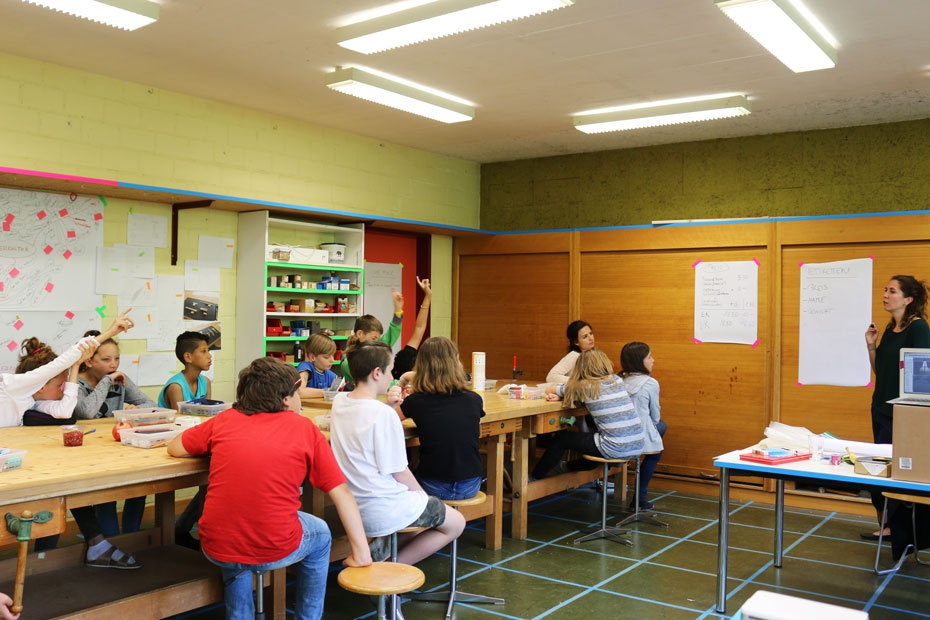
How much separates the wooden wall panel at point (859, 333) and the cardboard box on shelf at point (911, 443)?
2.71 metres

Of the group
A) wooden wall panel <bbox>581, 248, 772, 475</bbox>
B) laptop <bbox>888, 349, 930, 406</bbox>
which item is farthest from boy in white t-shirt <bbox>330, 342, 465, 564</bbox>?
wooden wall panel <bbox>581, 248, 772, 475</bbox>

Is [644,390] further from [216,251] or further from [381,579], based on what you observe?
[216,251]

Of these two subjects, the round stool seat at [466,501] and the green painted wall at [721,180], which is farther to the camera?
the green painted wall at [721,180]

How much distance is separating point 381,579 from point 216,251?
12.9ft

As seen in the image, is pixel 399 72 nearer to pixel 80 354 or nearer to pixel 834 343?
pixel 80 354

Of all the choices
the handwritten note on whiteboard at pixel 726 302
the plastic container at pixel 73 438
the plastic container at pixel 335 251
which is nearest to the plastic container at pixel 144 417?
the plastic container at pixel 73 438

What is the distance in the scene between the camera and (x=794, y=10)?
4.09 meters

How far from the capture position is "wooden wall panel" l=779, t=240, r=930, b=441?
6087 millimetres

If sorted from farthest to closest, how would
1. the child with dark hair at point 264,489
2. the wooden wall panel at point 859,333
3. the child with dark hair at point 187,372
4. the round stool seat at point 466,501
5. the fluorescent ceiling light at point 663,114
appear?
1. the wooden wall panel at point 859,333
2. the fluorescent ceiling light at point 663,114
3. the child with dark hair at point 187,372
4. the round stool seat at point 466,501
5. the child with dark hair at point 264,489

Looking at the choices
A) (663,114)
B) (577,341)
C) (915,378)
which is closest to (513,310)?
(577,341)

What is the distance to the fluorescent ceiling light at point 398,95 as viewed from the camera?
5.29 metres

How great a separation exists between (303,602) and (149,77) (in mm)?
3807

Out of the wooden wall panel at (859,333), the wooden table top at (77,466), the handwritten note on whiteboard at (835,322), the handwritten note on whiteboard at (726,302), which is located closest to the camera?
the wooden table top at (77,466)

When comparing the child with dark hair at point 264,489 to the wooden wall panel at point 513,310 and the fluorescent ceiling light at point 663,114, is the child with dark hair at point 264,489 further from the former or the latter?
the wooden wall panel at point 513,310
